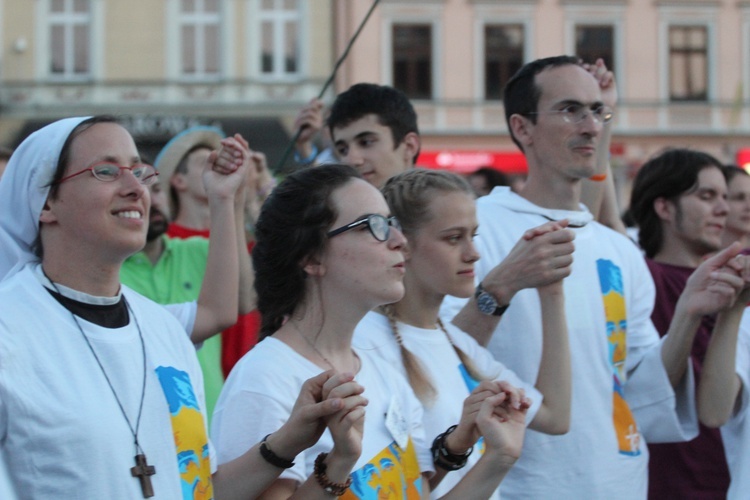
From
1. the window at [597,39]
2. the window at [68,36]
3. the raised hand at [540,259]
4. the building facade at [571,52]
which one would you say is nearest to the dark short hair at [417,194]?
the raised hand at [540,259]

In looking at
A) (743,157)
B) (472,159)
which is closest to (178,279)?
(472,159)

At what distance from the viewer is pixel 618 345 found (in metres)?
3.42

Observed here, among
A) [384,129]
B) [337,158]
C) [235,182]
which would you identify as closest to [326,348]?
[235,182]

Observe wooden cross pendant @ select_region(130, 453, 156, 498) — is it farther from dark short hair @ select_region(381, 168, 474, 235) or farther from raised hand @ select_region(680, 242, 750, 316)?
raised hand @ select_region(680, 242, 750, 316)

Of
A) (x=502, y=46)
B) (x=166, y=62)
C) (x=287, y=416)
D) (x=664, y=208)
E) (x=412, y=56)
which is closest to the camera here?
(x=287, y=416)

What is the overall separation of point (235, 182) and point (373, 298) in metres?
0.87

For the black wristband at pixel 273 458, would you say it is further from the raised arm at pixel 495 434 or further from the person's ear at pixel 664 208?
the person's ear at pixel 664 208

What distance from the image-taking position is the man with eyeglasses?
3.20 metres

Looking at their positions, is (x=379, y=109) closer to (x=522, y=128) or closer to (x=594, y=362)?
(x=522, y=128)

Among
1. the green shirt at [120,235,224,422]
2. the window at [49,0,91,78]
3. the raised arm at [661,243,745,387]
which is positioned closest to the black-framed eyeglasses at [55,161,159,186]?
the green shirt at [120,235,224,422]

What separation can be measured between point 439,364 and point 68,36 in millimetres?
20615

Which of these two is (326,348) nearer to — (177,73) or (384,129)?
(384,129)

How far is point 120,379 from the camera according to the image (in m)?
2.16

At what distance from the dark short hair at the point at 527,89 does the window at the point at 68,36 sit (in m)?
19.4
